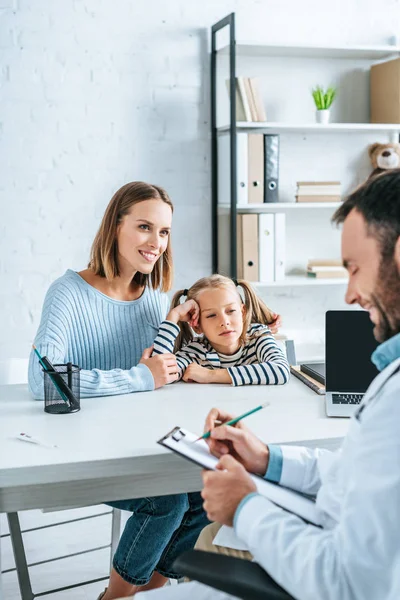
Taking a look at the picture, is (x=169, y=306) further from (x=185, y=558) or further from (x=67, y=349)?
(x=185, y=558)

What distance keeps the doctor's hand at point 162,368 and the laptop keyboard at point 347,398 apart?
1.42 feet

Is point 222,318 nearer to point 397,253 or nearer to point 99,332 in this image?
point 99,332

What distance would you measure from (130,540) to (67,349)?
0.55 metres

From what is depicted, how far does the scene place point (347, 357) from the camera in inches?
66.4

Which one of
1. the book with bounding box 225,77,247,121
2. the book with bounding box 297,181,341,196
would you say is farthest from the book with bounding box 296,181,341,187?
the book with bounding box 225,77,247,121

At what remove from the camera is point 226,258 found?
3.54 m

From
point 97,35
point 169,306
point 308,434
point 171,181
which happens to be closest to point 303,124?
point 171,181

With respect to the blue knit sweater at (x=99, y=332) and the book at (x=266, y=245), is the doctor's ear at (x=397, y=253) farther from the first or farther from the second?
the book at (x=266, y=245)

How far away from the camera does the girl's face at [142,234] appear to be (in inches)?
81.9

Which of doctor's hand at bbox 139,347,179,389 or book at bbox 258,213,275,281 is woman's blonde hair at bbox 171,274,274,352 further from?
book at bbox 258,213,275,281

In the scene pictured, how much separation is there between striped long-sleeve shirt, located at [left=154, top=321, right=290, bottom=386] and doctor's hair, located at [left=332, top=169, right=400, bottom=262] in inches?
36.5

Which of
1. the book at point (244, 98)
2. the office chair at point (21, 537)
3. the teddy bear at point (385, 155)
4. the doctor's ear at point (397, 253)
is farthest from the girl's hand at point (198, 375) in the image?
the teddy bear at point (385, 155)

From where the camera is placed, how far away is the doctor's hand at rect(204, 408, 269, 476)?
1323 mm

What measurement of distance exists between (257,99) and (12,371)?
1.87m
